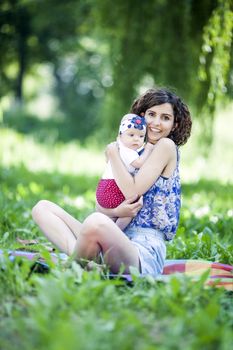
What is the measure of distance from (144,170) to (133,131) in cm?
25

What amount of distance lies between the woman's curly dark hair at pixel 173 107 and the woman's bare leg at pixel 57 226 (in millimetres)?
791

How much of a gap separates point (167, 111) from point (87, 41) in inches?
743

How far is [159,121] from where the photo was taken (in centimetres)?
383

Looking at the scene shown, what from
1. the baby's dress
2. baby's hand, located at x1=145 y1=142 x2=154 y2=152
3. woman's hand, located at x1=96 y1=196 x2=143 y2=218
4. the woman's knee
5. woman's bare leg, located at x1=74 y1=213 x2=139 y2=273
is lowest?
woman's bare leg, located at x1=74 y1=213 x2=139 y2=273

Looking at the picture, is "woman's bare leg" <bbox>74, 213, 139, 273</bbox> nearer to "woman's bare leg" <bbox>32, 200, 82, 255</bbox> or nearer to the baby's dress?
"woman's bare leg" <bbox>32, 200, 82, 255</bbox>

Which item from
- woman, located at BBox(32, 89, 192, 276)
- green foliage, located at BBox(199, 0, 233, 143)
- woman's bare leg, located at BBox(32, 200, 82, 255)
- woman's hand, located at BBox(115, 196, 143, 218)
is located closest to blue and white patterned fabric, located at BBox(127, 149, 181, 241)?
woman, located at BBox(32, 89, 192, 276)

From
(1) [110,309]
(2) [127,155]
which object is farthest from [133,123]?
(1) [110,309]

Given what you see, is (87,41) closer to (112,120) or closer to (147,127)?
(112,120)

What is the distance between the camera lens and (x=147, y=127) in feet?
12.6

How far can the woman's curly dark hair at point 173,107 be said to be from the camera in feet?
12.8

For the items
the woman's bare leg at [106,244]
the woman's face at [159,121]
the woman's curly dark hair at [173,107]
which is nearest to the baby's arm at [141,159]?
the woman's face at [159,121]

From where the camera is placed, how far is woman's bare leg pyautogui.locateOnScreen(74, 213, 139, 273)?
3.36m

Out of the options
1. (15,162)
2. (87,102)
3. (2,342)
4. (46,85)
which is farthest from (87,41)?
(2,342)

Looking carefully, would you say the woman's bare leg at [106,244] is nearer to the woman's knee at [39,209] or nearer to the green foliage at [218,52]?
the woman's knee at [39,209]
